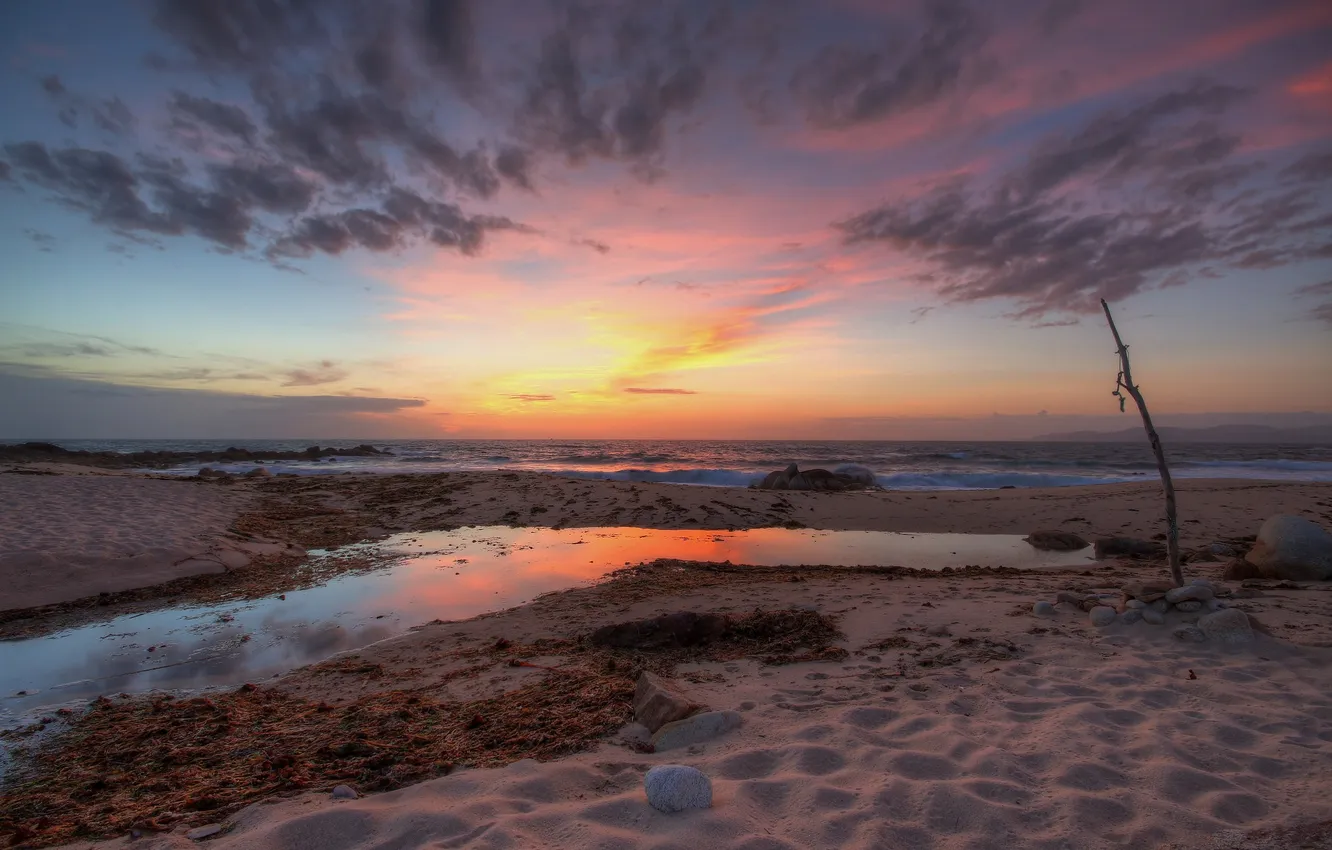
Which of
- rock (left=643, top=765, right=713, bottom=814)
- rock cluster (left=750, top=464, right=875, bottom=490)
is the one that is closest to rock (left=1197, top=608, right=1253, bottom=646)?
rock (left=643, top=765, right=713, bottom=814)

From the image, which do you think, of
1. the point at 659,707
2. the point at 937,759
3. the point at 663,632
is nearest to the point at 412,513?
the point at 663,632

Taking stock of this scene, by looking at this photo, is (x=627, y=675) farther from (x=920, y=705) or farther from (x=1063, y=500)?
(x=1063, y=500)

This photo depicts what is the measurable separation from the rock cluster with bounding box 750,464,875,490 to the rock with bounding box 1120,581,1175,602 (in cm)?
1631

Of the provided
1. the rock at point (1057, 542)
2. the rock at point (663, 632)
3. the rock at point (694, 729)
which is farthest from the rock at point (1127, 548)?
the rock at point (694, 729)

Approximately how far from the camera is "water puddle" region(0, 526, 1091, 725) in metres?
5.53

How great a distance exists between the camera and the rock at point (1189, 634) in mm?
5344

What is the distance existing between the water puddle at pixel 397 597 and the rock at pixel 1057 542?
37 centimetres

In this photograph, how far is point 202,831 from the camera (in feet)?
9.34

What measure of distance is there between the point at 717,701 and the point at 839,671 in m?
1.25

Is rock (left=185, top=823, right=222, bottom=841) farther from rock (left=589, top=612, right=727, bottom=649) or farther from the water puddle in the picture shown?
rock (left=589, top=612, right=727, bottom=649)

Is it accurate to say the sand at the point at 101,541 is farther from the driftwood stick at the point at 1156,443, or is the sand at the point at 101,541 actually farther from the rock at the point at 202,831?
the driftwood stick at the point at 1156,443

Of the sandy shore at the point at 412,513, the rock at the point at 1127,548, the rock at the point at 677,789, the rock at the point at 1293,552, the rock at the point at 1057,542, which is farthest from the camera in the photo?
the rock at the point at 1057,542

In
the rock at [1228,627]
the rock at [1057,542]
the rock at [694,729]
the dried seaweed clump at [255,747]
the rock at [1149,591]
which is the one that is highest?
the rock at [1149,591]

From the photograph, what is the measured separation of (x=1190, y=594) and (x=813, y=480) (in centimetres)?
1917
